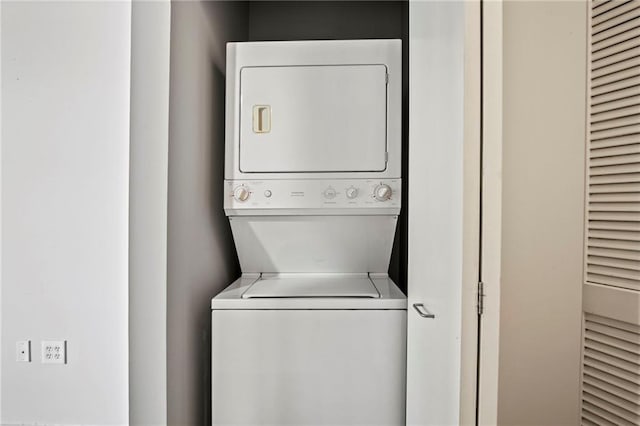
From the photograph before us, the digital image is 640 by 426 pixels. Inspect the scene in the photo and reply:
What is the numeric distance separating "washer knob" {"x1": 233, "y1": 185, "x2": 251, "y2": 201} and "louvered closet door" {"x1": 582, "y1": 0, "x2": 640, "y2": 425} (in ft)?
4.05

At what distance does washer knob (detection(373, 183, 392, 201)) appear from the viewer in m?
1.53

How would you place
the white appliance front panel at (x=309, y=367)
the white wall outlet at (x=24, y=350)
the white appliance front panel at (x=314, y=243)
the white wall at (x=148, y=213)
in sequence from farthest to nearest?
1. the white wall outlet at (x=24, y=350)
2. the white appliance front panel at (x=314, y=243)
3. the white appliance front panel at (x=309, y=367)
4. the white wall at (x=148, y=213)

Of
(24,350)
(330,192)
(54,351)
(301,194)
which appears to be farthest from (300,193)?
(24,350)

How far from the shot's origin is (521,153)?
0.99m

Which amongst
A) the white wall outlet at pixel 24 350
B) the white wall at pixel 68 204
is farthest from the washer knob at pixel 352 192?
the white wall outlet at pixel 24 350

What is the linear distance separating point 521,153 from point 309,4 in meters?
1.75

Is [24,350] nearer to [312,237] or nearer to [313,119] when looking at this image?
[312,237]

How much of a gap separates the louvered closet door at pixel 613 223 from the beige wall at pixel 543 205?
28 mm

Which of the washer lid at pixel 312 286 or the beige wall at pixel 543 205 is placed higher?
the beige wall at pixel 543 205

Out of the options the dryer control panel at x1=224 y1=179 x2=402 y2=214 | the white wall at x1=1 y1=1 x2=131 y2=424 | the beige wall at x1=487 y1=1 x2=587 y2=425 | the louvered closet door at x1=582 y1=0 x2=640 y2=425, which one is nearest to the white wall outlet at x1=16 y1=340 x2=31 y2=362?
the white wall at x1=1 y1=1 x2=131 y2=424

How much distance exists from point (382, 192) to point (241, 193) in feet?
2.07

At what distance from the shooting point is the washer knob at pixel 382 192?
60.1 inches

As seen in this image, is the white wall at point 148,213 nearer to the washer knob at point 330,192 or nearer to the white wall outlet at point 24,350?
the washer knob at point 330,192

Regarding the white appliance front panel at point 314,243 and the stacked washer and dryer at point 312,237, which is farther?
the white appliance front panel at point 314,243
